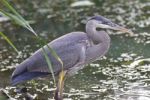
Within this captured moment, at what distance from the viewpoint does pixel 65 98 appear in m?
6.12

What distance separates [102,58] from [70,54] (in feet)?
7.28

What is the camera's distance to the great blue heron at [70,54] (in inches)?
231

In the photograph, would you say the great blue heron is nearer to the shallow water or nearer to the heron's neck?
the heron's neck

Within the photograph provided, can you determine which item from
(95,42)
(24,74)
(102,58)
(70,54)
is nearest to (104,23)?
(95,42)

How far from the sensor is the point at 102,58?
320 inches

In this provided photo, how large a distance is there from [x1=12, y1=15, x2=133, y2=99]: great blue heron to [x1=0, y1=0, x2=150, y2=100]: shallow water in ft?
1.46

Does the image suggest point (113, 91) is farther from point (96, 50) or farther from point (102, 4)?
point (102, 4)

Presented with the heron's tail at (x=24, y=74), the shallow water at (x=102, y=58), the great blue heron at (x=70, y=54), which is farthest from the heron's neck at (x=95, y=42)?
the heron's tail at (x=24, y=74)

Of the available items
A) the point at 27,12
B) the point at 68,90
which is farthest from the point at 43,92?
the point at 27,12

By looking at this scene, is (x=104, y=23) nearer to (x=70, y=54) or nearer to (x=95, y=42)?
(x=95, y=42)

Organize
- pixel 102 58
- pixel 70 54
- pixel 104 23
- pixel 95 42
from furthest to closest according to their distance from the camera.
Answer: pixel 102 58
pixel 95 42
pixel 104 23
pixel 70 54

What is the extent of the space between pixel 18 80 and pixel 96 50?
1077 mm

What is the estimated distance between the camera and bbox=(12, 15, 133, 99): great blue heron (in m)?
5.88

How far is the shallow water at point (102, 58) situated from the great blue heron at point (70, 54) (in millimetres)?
444
